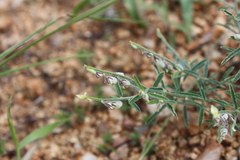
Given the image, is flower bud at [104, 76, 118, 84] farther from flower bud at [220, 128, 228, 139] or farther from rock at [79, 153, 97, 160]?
rock at [79, 153, 97, 160]

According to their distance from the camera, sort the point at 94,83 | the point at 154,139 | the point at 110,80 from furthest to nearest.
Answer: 1. the point at 94,83
2. the point at 154,139
3. the point at 110,80

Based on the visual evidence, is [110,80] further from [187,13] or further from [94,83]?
[187,13]

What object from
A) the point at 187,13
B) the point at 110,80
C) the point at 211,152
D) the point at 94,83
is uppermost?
the point at 110,80

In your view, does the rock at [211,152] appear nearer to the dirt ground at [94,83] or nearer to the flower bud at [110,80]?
the dirt ground at [94,83]

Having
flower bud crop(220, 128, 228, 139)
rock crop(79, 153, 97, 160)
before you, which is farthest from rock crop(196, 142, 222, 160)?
rock crop(79, 153, 97, 160)

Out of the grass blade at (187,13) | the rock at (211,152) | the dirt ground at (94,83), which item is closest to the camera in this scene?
the rock at (211,152)

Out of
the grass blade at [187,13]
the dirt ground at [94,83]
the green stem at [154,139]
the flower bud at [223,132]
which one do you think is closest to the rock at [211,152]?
the dirt ground at [94,83]

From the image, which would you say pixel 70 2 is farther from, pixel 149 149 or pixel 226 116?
pixel 226 116

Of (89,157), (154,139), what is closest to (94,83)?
(89,157)
